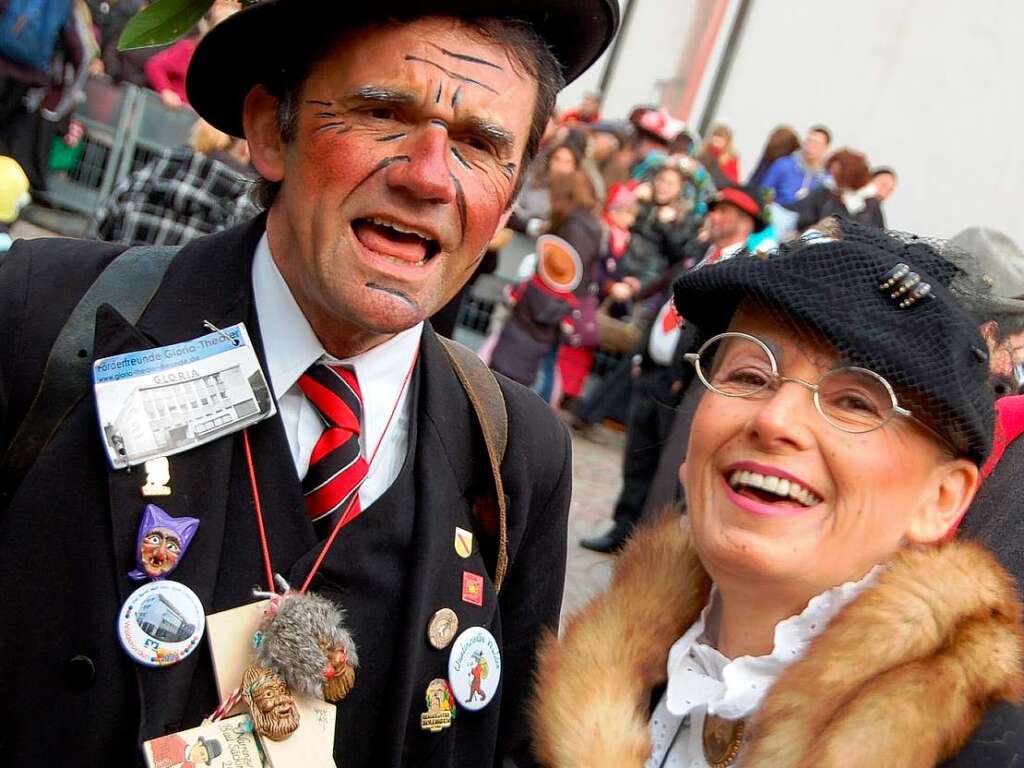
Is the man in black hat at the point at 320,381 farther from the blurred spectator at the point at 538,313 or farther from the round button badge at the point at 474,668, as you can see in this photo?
the blurred spectator at the point at 538,313

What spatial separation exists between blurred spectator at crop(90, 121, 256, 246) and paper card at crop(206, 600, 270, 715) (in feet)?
9.93

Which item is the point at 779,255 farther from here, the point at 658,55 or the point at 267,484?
the point at 658,55

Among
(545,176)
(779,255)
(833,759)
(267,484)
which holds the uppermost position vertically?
(779,255)

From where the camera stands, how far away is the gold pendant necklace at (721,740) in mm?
1759

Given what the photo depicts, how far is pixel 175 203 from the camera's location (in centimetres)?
477

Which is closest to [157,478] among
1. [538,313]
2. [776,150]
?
[538,313]

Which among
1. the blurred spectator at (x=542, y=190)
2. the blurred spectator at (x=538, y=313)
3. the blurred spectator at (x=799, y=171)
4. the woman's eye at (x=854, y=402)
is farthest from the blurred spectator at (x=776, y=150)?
the woman's eye at (x=854, y=402)

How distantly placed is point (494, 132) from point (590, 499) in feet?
19.4

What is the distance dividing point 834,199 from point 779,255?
9103mm

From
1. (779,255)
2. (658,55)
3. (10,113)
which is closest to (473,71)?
(779,255)

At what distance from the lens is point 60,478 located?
1.88 meters

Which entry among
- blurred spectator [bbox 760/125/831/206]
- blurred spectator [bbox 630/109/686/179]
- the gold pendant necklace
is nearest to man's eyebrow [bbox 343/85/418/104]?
the gold pendant necklace

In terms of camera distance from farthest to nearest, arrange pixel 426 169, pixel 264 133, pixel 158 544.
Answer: pixel 264 133, pixel 426 169, pixel 158 544

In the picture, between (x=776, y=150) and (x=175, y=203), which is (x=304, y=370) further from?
(x=776, y=150)
